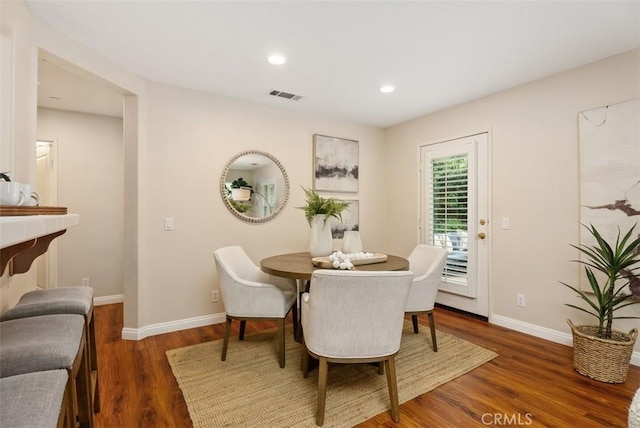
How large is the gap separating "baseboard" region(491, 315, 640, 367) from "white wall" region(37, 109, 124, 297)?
14.9 feet

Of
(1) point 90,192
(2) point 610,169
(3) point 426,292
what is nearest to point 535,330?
(3) point 426,292

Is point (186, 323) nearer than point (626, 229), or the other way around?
point (626, 229)

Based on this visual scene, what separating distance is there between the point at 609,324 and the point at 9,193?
135 inches

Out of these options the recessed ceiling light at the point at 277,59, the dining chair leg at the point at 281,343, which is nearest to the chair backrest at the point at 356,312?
the dining chair leg at the point at 281,343

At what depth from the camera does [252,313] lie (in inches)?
92.3

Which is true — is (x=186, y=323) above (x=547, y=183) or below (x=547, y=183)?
below

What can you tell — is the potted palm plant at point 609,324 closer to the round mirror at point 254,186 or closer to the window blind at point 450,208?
the window blind at point 450,208

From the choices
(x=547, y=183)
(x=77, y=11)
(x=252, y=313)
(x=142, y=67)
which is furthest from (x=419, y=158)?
(x=77, y=11)

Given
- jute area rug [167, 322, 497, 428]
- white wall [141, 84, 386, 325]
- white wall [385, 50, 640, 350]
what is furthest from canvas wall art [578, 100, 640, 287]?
white wall [141, 84, 386, 325]

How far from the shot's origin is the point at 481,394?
6.48ft

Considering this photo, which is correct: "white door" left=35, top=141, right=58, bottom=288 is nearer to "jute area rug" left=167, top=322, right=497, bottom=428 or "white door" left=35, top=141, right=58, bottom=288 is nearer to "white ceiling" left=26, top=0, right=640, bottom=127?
→ "white ceiling" left=26, top=0, right=640, bottom=127

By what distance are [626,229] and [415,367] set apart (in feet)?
6.37

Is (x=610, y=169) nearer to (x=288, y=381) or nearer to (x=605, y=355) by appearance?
(x=605, y=355)

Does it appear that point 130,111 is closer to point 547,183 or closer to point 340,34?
point 340,34
